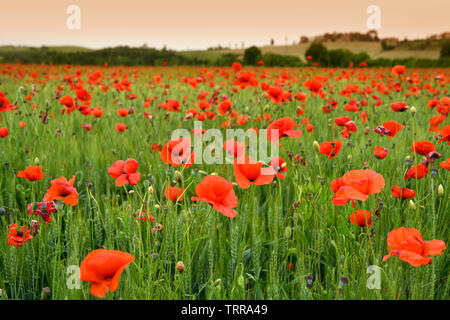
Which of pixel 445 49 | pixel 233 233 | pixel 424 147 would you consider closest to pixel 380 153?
pixel 424 147

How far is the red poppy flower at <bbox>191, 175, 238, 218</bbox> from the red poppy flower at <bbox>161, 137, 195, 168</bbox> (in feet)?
1.03

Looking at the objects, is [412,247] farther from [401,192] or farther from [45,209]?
[45,209]

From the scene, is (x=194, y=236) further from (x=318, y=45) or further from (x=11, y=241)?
(x=318, y=45)

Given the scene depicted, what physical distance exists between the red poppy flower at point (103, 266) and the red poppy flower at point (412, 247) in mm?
588

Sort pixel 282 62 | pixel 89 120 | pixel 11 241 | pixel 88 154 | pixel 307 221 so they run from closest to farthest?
pixel 11 241, pixel 307 221, pixel 88 154, pixel 89 120, pixel 282 62

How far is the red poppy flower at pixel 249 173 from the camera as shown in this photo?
1206 millimetres

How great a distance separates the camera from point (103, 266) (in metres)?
0.82

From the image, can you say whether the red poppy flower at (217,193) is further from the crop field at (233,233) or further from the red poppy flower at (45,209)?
the red poppy flower at (45,209)

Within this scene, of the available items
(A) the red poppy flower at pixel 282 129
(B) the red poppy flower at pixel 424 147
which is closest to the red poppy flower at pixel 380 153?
(B) the red poppy flower at pixel 424 147

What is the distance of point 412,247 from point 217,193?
53 cm

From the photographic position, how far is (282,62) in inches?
665

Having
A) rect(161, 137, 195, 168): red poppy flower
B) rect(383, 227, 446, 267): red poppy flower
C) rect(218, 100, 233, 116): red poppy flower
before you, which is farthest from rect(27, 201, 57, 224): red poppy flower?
rect(218, 100, 233, 116): red poppy flower

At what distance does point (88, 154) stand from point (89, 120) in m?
1.37
